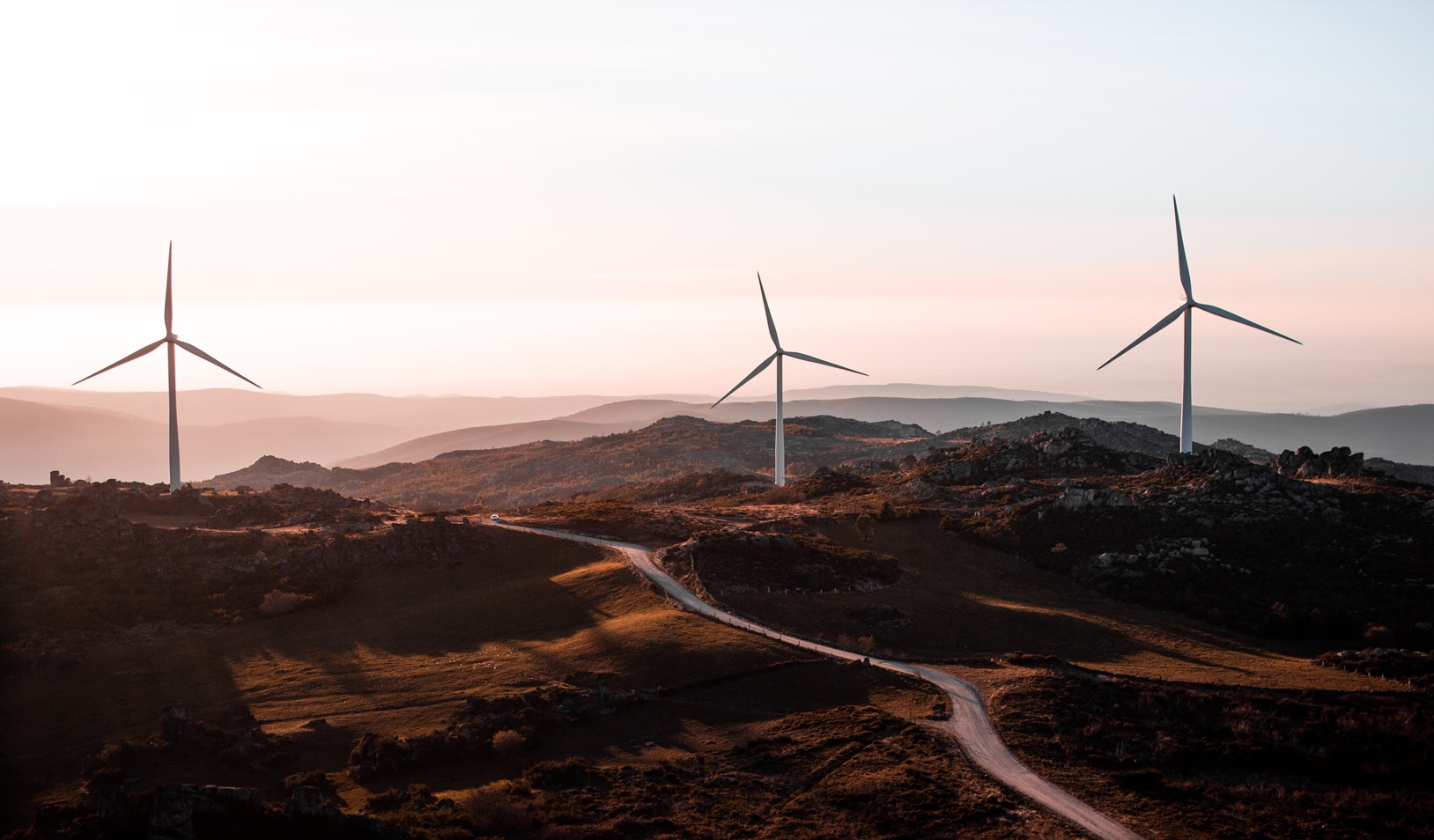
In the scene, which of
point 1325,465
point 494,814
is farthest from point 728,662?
point 1325,465

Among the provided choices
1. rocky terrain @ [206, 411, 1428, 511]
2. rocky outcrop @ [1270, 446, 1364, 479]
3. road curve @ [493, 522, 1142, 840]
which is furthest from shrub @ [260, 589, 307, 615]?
rocky outcrop @ [1270, 446, 1364, 479]

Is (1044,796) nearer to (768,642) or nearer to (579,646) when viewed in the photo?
(768,642)

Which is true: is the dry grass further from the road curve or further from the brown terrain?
the road curve

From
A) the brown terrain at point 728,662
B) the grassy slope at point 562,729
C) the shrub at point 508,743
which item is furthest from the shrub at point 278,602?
the shrub at point 508,743

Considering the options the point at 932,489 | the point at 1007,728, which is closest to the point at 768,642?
the point at 1007,728

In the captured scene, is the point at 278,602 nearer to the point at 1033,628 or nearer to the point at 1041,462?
the point at 1033,628
